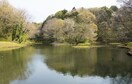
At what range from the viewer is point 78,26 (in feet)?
211

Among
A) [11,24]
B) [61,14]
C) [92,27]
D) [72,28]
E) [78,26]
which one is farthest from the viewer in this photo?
[61,14]

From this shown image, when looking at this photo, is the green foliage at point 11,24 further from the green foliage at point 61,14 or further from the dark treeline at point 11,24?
the green foliage at point 61,14

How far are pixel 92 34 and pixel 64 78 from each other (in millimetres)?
44495

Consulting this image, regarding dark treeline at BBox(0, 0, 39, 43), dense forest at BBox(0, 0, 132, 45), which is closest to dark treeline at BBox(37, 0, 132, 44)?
Result: dense forest at BBox(0, 0, 132, 45)

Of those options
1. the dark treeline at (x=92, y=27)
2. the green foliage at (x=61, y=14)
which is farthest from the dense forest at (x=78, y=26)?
the green foliage at (x=61, y=14)

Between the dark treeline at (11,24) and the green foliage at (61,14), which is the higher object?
the green foliage at (61,14)

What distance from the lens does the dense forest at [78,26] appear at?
5616 centimetres

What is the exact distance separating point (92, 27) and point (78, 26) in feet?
14.5

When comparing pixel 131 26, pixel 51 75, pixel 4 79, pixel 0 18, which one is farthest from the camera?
pixel 0 18

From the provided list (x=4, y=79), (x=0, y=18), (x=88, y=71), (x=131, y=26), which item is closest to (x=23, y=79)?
(x=4, y=79)

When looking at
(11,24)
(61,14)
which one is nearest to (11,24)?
(11,24)

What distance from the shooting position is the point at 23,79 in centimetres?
2028

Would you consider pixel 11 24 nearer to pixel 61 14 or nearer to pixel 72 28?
pixel 72 28

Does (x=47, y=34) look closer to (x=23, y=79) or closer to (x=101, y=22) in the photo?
(x=101, y=22)
